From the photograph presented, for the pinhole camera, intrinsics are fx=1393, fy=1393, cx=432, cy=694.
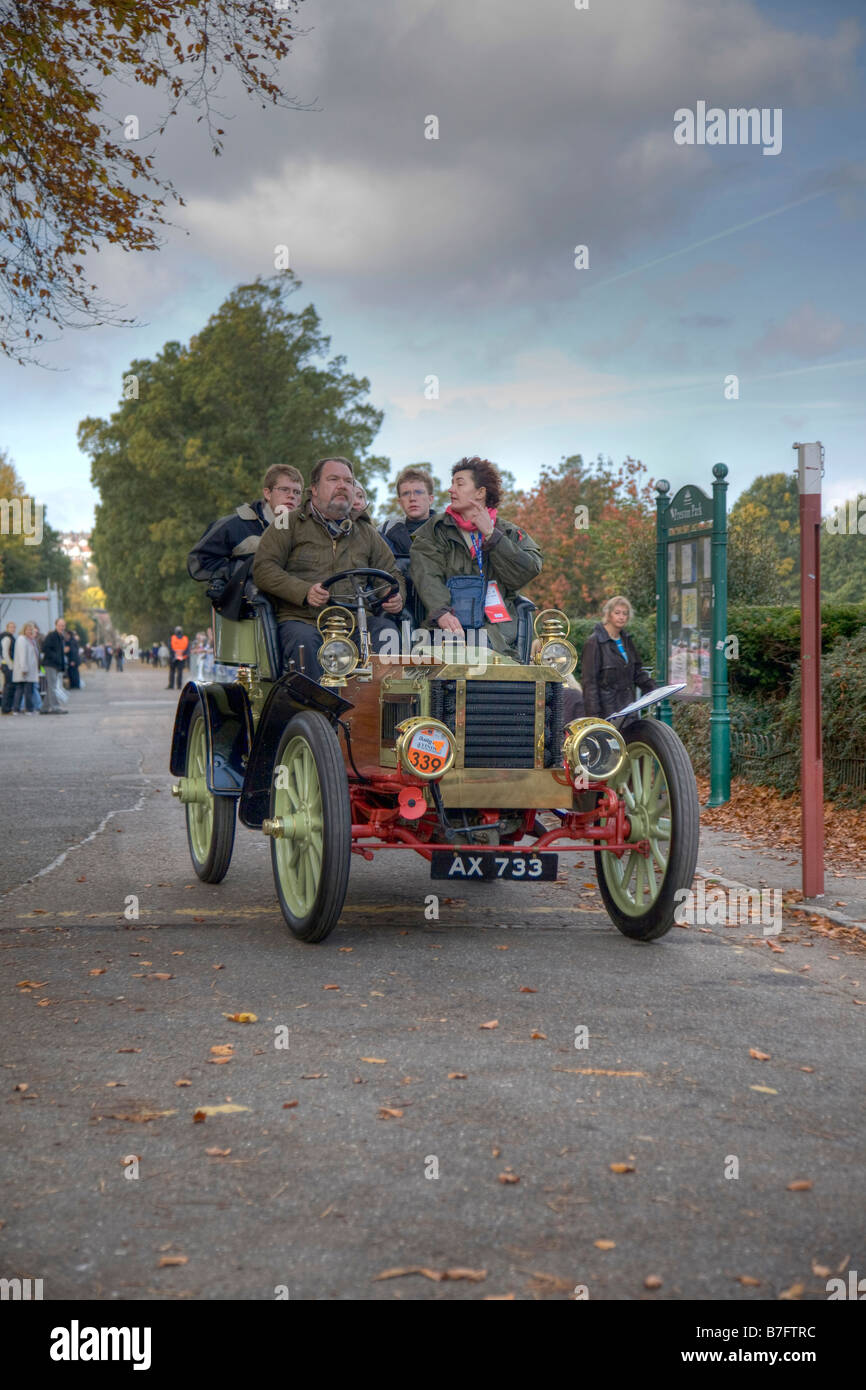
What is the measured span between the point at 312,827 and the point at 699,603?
22.7ft

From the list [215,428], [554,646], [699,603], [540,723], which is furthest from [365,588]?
[215,428]

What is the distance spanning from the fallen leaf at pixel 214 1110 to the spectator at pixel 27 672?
83.9ft

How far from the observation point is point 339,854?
5930 mm

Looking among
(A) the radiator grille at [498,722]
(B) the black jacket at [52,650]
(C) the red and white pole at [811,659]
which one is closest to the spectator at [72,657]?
(B) the black jacket at [52,650]

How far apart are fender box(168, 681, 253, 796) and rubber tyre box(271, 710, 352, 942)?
2.26 ft

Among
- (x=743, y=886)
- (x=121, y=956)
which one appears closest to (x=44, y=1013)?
(x=121, y=956)

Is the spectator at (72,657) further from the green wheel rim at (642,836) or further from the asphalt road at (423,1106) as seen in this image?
the asphalt road at (423,1106)

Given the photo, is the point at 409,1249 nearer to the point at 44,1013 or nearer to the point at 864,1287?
the point at 864,1287

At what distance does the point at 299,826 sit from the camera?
250 inches

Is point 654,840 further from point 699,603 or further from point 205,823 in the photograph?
point 699,603

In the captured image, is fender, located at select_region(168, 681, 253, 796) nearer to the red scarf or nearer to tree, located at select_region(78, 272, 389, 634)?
the red scarf

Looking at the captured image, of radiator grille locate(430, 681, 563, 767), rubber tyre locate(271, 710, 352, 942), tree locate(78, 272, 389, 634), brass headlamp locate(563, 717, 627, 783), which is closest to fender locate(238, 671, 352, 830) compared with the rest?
rubber tyre locate(271, 710, 352, 942)

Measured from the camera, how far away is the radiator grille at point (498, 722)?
21.1ft

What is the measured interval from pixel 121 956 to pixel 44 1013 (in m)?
1.00
